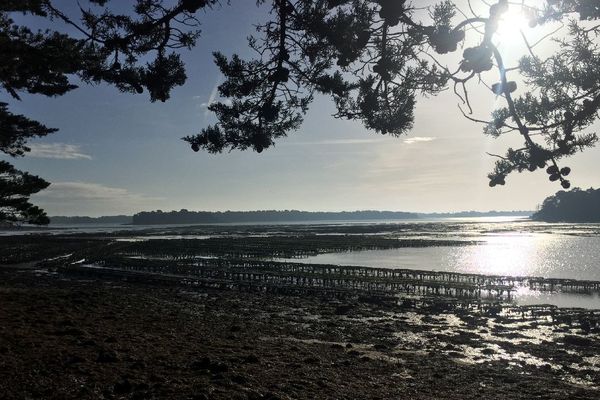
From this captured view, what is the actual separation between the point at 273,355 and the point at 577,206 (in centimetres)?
19961

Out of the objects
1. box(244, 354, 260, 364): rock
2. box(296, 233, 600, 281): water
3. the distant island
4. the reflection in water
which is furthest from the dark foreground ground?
the distant island

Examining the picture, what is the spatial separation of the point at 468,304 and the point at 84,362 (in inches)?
822

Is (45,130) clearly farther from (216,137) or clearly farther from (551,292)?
(551,292)

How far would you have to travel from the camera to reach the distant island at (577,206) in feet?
550

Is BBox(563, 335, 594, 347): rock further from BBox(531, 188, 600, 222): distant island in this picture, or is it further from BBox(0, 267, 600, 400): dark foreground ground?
BBox(531, 188, 600, 222): distant island

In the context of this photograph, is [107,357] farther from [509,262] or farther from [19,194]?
[509,262]

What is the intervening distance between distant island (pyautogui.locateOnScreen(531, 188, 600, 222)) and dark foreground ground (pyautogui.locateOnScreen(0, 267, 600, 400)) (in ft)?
581

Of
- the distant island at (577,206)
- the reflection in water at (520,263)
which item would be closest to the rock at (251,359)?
the reflection in water at (520,263)

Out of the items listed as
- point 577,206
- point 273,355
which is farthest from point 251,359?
point 577,206

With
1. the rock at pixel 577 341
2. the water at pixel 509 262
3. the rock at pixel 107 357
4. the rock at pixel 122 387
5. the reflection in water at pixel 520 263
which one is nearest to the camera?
the rock at pixel 122 387

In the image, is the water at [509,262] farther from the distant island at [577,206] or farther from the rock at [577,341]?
the distant island at [577,206]

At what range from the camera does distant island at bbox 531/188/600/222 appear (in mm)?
167625

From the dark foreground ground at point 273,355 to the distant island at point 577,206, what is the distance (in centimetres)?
17704

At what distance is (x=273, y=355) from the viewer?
10.1 m
